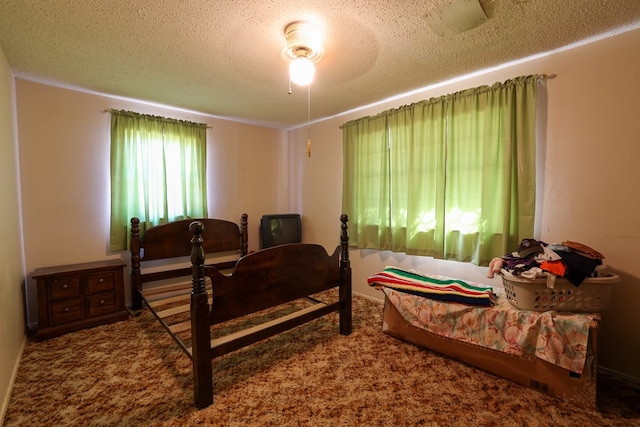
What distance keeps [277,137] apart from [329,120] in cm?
102

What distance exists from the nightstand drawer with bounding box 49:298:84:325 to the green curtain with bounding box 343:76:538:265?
9.81 ft

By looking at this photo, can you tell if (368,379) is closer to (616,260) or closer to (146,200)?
(616,260)

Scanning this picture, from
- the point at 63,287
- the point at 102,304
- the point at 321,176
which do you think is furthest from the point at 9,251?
the point at 321,176

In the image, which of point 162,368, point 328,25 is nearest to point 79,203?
point 162,368

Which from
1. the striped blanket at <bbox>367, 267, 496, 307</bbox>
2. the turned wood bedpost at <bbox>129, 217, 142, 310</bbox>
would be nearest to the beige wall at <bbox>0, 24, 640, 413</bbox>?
the turned wood bedpost at <bbox>129, 217, 142, 310</bbox>

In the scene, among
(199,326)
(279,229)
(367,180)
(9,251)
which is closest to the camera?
(199,326)

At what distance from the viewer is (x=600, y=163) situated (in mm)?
1974

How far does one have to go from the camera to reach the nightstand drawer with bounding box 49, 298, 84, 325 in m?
2.48

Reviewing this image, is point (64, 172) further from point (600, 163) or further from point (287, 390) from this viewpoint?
point (600, 163)

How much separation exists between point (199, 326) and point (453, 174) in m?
2.50

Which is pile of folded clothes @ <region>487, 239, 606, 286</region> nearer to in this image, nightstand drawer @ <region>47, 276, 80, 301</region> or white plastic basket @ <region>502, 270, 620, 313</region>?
white plastic basket @ <region>502, 270, 620, 313</region>

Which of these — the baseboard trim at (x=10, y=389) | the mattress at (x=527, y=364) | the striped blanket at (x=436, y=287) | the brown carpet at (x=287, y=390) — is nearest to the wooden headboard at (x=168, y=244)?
the brown carpet at (x=287, y=390)

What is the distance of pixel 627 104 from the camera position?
1.87m

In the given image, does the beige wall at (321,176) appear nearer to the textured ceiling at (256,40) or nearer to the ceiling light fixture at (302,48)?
the textured ceiling at (256,40)
